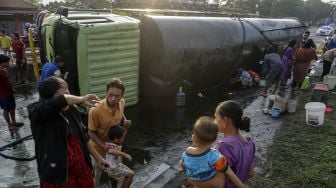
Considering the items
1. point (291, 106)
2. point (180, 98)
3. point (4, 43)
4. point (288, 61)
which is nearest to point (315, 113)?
point (291, 106)

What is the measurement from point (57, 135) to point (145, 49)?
22.4 feet

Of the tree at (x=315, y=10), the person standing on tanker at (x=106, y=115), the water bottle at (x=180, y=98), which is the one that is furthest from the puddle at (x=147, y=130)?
the tree at (x=315, y=10)

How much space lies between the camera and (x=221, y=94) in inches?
430

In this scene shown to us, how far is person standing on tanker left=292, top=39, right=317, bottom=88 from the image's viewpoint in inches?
419

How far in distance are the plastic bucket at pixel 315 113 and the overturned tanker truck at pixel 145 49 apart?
374cm

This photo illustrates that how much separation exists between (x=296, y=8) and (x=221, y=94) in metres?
76.4

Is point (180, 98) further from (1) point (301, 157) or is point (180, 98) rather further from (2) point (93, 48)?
(1) point (301, 157)

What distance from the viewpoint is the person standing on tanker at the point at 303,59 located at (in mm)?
10641

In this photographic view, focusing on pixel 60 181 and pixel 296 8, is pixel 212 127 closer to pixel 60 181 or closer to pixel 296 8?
pixel 60 181

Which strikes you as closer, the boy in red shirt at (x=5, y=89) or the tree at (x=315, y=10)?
the boy in red shirt at (x=5, y=89)

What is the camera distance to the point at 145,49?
A: 9414 mm

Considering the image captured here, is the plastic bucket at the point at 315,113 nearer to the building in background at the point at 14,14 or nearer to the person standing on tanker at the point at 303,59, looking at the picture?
the person standing on tanker at the point at 303,59

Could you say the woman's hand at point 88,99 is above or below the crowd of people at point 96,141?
above

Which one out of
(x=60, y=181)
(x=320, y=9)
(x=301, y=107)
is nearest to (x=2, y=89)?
(x=60, y=181)
